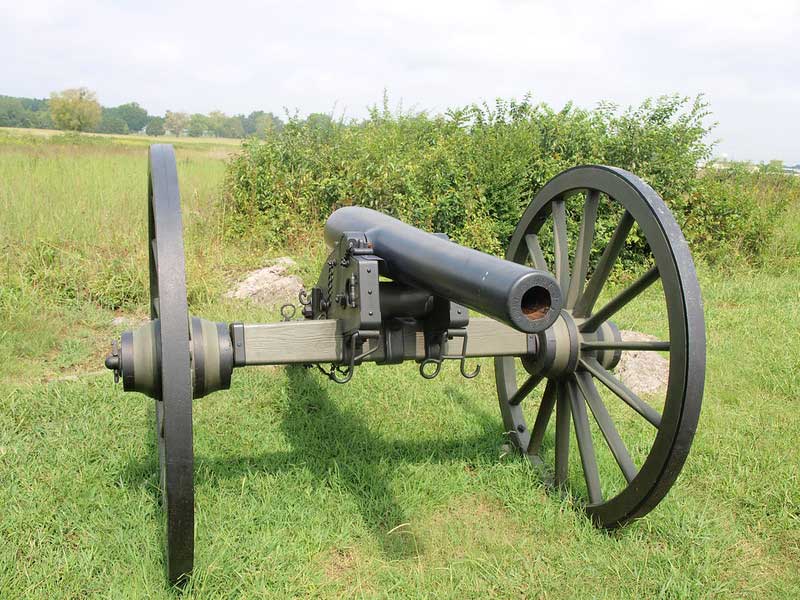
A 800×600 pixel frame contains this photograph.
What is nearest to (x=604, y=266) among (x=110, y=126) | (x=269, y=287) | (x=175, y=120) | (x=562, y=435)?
(x=562, y=435)

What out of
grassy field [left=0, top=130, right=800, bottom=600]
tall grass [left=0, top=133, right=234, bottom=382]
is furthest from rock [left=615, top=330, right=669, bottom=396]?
tall grass [left=0, top=133, right=234, bottom=382]

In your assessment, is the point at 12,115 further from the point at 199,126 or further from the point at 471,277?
the point at 471,277

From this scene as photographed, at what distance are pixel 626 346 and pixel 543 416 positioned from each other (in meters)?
0.69

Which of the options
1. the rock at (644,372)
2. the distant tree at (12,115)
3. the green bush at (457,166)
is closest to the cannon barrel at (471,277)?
the rock at (644,372)

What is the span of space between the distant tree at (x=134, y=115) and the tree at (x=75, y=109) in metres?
12.5

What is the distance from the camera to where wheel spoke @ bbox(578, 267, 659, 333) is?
9.07 feet

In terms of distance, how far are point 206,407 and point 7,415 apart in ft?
3.51

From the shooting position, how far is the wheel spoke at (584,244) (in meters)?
3.10

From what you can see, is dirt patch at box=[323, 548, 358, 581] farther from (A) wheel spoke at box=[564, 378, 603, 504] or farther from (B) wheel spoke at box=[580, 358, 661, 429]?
(B) wheel spoke at box=[580, 358, 661, 429]

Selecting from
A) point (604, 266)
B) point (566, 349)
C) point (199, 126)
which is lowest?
point (566, 349)

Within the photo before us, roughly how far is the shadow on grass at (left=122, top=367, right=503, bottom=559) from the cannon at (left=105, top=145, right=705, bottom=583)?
0.44m

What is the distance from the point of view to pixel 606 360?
10.2ft

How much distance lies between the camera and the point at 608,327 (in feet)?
10.2

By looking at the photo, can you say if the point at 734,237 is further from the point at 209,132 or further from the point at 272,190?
the point at 209,132
